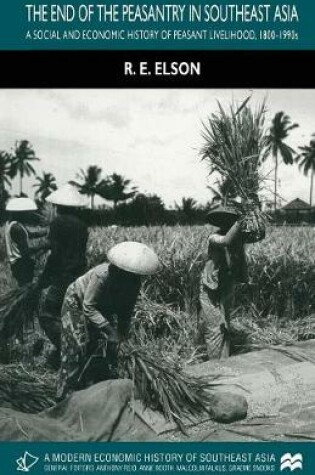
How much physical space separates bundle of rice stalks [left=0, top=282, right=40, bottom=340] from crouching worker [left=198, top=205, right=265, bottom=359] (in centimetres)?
161

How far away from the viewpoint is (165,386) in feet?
14.8

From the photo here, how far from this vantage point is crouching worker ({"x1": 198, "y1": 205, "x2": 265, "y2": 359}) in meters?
5.44

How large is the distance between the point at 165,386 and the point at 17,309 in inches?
68.4

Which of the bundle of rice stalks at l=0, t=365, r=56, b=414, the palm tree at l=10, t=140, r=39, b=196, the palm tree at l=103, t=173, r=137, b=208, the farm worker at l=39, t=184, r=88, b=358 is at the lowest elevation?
the bundle of rice stalks at l=0, t=365, r=56, b=414

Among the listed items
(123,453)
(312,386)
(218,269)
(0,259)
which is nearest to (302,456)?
(312,386)

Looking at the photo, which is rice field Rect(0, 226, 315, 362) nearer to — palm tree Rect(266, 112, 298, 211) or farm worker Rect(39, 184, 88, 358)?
farm worker Rect(39, 184, 88, 358)

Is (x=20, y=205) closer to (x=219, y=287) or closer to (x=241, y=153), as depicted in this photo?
(x=219, y=287)

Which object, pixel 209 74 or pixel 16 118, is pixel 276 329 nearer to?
pixel 209 74

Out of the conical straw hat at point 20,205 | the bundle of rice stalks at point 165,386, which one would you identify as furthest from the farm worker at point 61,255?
the bundle of rice stalks at point 165,386

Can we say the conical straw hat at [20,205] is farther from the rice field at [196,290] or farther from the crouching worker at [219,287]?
the crouching worker at [219,287]

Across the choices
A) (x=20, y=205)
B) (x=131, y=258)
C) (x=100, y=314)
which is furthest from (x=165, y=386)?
(x=20, y=205)

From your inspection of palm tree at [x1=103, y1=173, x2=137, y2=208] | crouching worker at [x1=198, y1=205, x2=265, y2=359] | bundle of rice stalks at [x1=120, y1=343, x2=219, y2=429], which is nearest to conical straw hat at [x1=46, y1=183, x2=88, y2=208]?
palm tree at [x1=103, y1=173, x2=137, y2=208]

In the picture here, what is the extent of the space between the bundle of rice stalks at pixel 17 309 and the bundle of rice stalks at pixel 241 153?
2.02 m

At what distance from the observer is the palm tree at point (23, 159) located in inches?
210
